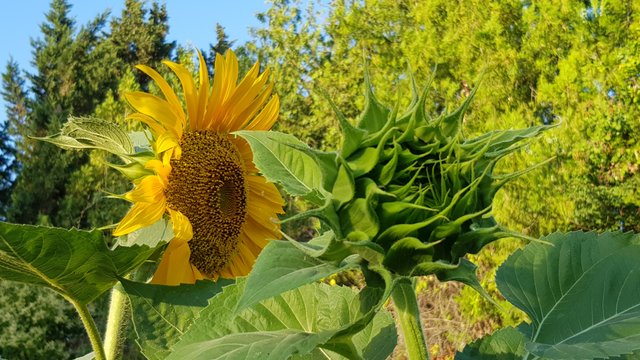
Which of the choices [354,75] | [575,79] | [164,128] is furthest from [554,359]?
[354,75]

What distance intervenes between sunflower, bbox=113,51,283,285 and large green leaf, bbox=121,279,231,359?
118 mm

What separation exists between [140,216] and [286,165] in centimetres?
28

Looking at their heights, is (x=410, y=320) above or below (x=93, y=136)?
below

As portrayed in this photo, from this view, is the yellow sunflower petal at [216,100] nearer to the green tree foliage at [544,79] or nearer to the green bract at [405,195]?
the green bract at [405,195]

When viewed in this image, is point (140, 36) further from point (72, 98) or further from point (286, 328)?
point (286, 328)

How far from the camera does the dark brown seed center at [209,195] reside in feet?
2.24

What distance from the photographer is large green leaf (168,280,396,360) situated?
341mm

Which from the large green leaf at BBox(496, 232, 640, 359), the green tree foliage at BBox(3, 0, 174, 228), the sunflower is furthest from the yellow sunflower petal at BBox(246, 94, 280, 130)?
the green tree foliage at BBox(3, 0, 174, 228)

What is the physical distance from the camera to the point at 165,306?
47 cm

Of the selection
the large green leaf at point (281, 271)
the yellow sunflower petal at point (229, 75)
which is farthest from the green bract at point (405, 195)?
the yellow sunflower petal at point (229, 75)

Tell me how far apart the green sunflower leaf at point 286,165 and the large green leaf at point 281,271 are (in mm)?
30

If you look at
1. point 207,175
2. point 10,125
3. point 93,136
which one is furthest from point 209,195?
point 10,125

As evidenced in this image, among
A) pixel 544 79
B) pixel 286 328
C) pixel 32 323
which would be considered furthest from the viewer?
pixel 32 323

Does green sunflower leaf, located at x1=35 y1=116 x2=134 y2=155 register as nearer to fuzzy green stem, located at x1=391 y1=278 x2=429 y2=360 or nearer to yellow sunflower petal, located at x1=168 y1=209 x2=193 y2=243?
yellow sunflower petal, located at x1=168 y1=209 x2=193 y2=243
